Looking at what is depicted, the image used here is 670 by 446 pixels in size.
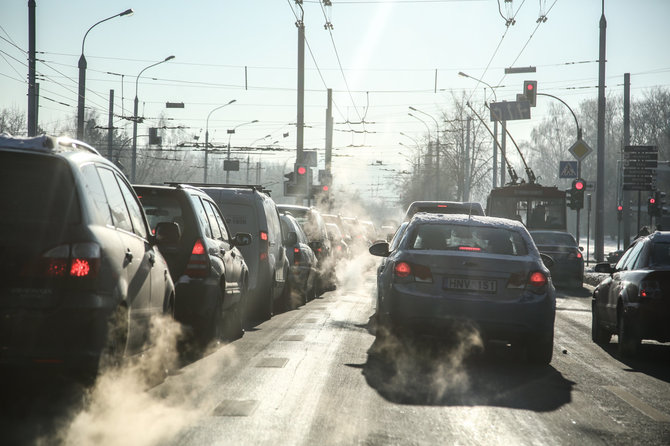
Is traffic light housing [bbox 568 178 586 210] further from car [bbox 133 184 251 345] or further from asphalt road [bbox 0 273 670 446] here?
car [bbox 133 184 251 345]

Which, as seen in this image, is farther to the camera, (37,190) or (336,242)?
(336,242)

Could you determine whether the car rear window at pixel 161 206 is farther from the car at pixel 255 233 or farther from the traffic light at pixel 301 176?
the traffic light at pixel 301 176

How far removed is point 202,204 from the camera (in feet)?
32.5

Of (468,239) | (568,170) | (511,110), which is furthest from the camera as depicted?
(511,110)

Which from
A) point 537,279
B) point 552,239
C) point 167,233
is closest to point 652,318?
point 537,279

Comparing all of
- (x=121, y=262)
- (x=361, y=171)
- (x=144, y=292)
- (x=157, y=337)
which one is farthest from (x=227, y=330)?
(x=361, y=171)

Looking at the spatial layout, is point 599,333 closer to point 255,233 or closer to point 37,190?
point 255,233

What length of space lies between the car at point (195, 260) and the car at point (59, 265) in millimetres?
2688

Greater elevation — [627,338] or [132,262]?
[132,262]

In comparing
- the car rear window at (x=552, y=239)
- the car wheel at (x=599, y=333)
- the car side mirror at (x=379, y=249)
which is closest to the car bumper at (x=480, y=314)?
the car side mirror at (x=379, y=249)

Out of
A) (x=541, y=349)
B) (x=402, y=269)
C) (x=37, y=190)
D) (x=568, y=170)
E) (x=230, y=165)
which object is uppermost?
(x=230, y=165)

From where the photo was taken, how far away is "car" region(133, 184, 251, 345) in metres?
8.98

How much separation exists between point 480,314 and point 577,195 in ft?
83.3

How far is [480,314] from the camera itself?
30.0 ft
